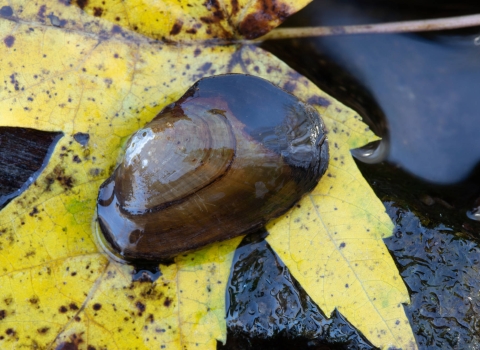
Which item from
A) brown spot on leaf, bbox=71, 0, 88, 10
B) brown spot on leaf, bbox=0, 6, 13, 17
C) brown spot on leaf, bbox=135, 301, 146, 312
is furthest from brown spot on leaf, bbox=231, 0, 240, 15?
brown spot on leaf, bbox=135, 301, 146, 312

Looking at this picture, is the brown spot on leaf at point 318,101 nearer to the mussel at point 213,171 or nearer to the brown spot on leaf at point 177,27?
the mussel at point 213,171

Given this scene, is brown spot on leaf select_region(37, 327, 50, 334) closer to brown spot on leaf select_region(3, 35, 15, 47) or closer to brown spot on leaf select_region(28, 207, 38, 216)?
brown spot on leaf select_region(28, 207, 38, 216)

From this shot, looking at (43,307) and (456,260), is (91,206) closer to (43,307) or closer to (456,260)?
(43,307)

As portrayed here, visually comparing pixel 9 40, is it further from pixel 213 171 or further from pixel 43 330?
pixel 43 330

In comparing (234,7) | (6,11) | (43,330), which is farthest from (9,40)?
(43,330)

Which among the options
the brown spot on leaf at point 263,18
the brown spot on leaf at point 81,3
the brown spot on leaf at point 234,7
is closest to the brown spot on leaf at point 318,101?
the brown spot on leaf at point 263,18

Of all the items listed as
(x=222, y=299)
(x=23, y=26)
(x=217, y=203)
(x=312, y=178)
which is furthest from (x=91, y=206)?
(x=312, y=178)
